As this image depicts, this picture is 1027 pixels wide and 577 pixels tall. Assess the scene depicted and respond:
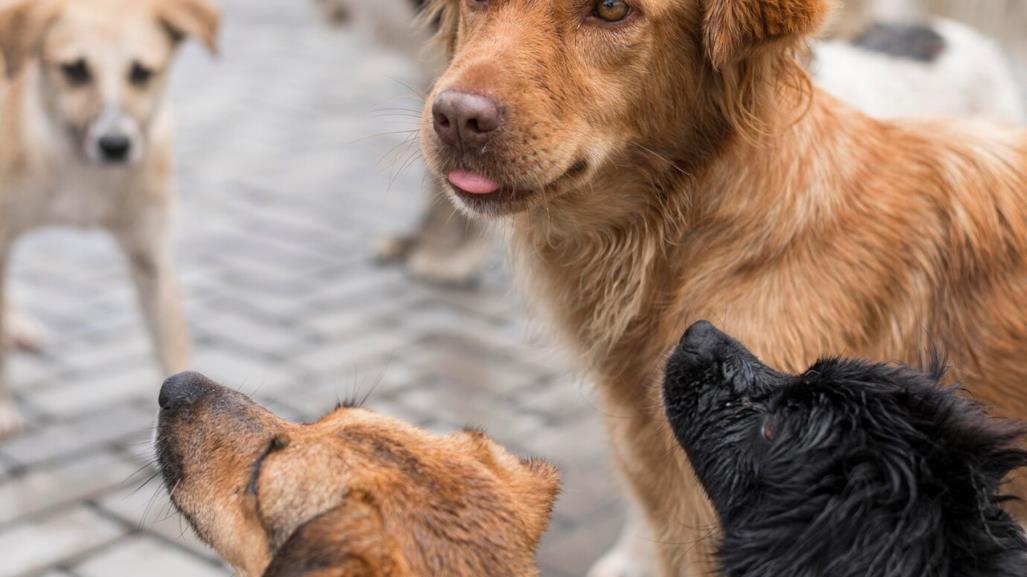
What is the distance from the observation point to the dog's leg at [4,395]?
451cm

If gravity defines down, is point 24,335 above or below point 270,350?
below

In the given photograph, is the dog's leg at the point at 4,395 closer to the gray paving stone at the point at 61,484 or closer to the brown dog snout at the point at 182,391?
the gray paving stone at the point at 61,484

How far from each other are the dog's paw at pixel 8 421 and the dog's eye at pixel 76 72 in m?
1.33

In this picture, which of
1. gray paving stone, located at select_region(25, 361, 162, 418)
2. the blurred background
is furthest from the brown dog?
gray paving stone, located at select_region(25, 361, 162, 418)

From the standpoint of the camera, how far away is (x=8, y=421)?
4.51m

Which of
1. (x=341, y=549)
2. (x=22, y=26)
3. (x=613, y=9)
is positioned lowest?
(x=22, y=26)

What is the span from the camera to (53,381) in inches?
197

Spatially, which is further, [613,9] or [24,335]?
[24,335]

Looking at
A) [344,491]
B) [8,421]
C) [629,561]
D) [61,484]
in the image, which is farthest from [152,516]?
[344,491]

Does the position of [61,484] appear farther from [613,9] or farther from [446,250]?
[613,9]

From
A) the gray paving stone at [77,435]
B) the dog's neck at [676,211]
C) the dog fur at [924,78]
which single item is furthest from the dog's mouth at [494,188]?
the gray paving stone at [77,435]

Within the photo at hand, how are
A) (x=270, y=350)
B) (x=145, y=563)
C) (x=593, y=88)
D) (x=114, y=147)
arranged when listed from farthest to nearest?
(x=270, y=350), (x=114, y=147), (x=145, y=563), (x=593, y=88)

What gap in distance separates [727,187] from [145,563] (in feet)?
7.68

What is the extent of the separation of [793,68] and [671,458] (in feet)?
3.34
